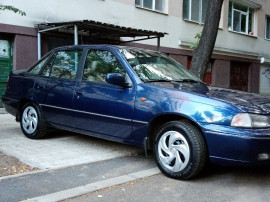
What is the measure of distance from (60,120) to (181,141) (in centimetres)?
228

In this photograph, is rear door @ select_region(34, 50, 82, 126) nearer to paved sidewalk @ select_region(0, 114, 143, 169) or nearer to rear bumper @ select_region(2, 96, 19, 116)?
paved sidewalk @ select_region(0, 114, 143, 169)

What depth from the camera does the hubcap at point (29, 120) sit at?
6.18 meters

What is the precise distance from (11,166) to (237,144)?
9.45ft

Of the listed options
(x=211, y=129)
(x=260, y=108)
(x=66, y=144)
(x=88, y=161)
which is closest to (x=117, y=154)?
(x=88, y=161)

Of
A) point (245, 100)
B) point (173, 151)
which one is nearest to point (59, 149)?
point (173, 151)

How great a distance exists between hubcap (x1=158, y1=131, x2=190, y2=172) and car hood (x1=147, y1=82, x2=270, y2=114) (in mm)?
591

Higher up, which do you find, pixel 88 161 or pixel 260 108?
pixel 260 108

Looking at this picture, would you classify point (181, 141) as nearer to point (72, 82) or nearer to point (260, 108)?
point (260, 108)

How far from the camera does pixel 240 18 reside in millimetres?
20469

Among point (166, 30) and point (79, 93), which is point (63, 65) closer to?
point (79, 93)

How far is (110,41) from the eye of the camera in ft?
41.8

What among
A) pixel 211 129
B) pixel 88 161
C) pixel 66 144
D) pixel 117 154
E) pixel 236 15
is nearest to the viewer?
pixel 211 129

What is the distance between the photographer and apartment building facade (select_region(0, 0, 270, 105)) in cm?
1055

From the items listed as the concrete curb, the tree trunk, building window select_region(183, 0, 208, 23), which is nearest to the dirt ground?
the concrete curb
